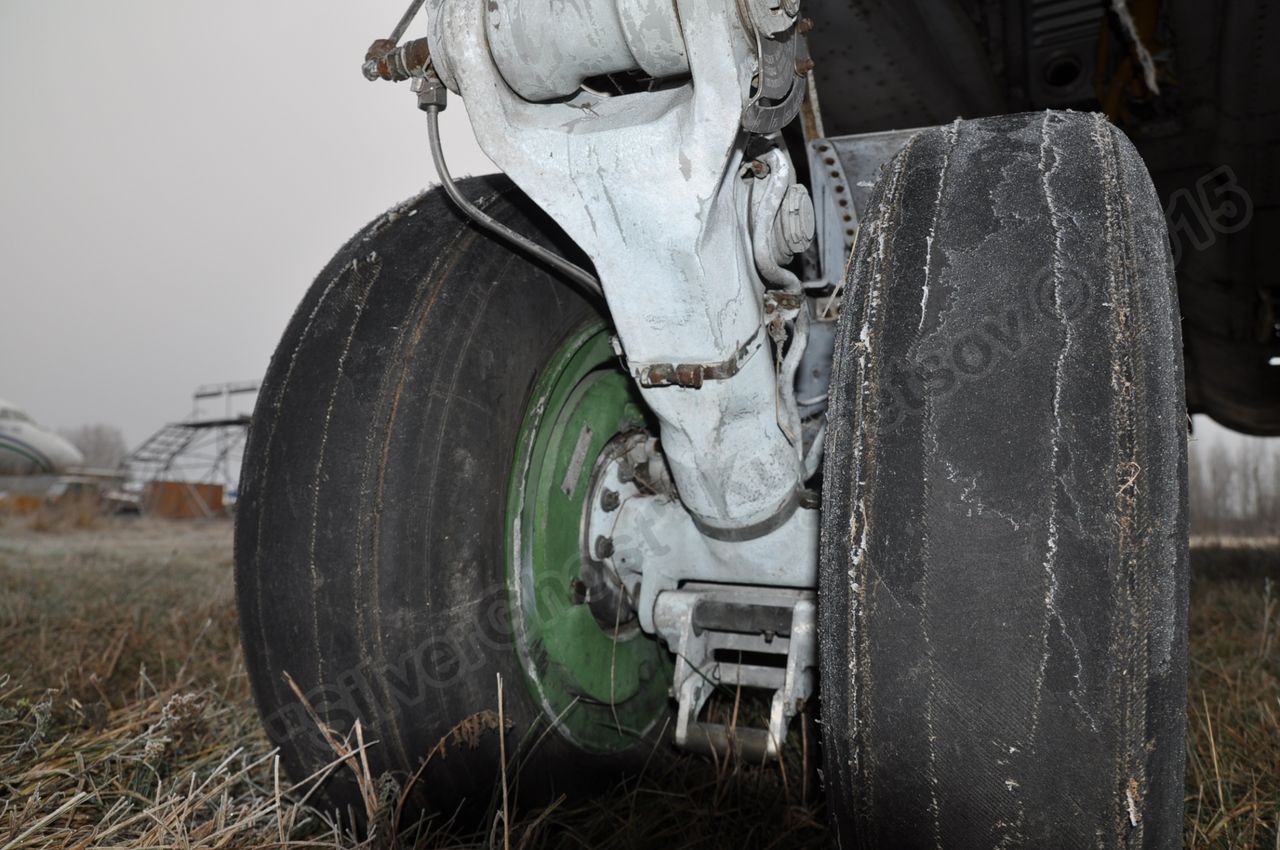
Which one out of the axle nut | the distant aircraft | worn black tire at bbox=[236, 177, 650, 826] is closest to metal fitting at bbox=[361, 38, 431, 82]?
worn black tire at bbox=[236, 177, 650, 826]

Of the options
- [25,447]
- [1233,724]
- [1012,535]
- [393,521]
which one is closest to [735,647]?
[393,521]

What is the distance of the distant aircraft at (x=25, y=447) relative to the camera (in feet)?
56.2

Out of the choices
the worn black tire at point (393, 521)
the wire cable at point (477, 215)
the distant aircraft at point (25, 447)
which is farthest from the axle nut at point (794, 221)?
the distant aircraft at point (25, 447)

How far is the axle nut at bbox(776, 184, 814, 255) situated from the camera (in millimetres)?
997

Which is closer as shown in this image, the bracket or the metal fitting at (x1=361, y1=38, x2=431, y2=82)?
the metal fitting at (x1=361, y1=38, x2=431, y2=82)

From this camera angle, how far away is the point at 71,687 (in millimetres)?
1630

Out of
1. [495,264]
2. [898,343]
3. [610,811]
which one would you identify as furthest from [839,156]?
[610,811]

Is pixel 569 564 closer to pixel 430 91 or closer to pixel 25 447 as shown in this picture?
pixel 430 91

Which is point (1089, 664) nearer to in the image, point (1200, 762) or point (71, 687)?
point (1200, 762)

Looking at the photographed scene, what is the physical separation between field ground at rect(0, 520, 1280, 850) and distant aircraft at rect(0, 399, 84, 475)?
18261 millimetres

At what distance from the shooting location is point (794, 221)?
100 cm

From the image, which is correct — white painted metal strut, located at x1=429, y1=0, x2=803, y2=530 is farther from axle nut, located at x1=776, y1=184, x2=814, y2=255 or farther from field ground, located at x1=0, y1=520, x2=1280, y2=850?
field ground, located at x1=0, y1=520, x2=1280, y2=850

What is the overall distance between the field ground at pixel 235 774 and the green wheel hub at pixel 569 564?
11 centimetres

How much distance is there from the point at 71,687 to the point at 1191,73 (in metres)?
2.41
